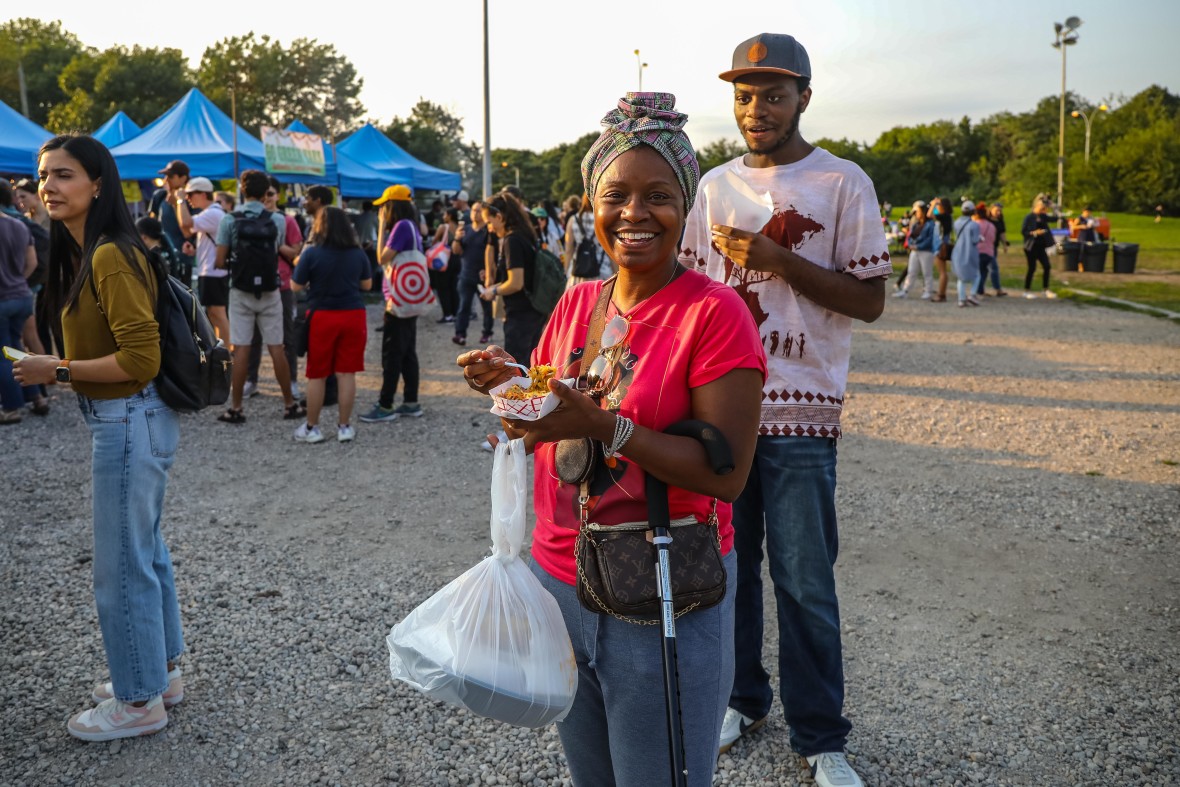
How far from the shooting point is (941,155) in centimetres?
9069

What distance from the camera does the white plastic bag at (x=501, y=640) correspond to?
5.72ft

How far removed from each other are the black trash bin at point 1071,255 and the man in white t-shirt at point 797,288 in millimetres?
23690

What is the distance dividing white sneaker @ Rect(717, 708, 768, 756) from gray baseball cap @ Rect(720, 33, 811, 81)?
2239mm

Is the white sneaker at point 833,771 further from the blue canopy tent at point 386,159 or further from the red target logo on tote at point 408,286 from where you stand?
the blue canopy tent at point 386,159

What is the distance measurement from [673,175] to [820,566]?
152cm

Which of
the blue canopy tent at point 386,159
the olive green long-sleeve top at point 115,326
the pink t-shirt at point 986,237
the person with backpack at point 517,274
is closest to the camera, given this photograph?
the olive green long-sleeve top at point 115,326

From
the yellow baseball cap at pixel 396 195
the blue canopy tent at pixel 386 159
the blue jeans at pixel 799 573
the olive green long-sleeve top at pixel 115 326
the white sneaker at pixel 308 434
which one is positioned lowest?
the white sneaker at pixel 308 434

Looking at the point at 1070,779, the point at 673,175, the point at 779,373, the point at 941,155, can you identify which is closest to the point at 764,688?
the point at 1070,779

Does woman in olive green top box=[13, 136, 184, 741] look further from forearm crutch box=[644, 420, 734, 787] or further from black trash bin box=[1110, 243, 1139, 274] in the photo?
black trash bin box=[1110, 243, 1139, 274]

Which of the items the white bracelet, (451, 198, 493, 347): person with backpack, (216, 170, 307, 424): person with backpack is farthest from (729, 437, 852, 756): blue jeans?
(451, 198, 493, 347): person with backpack

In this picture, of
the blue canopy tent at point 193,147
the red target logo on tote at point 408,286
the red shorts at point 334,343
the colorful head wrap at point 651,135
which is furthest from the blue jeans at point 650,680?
the blue canopy tent at point 193,147

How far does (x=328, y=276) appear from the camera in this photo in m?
7.36

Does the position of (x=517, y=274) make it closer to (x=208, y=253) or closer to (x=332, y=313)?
(x=332, y=313)

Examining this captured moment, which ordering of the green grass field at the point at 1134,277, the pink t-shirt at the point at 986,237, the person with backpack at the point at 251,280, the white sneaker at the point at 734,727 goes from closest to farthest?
the white sneaker at the point at 734,727
the person with backpack at the point at 251,280
the pink t-shirt at the point at 986,237
the green grass field at the point at 1134,277
